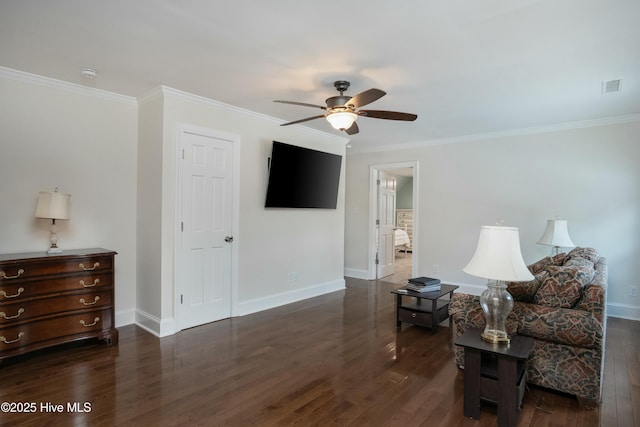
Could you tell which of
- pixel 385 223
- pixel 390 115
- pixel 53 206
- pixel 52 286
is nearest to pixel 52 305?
pixel 52 286

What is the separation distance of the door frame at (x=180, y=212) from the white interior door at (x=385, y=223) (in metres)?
3.28

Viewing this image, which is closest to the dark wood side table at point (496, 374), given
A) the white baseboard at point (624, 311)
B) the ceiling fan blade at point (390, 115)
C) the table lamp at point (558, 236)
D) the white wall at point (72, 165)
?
the ceiling fan blade at point (390, 115)

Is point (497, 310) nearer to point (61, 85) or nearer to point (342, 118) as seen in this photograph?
point (342, 118)

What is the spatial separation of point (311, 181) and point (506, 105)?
2620 millimetres

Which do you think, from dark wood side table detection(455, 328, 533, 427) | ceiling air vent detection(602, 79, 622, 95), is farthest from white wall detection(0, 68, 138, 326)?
ceiling air vent detection(602, 79, 622, 95)

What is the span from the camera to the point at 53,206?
3.12 metres

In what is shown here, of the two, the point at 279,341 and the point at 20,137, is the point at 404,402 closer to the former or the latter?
the point at 279,341

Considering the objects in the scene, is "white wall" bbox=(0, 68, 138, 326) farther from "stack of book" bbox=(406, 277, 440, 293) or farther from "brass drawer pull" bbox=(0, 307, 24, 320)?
"stack of book" bbox=(406, 277, 440, 293)

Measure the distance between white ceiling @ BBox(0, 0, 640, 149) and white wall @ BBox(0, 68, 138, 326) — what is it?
25 centimetres

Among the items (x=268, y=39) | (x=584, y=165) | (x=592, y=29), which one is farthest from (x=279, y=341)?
(x=584, y=165)

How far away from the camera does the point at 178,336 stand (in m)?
3.56

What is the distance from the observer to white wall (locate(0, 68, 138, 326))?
3.18 meters

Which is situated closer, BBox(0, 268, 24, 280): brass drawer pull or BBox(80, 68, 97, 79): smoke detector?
→ BBox(0, 268, 24, 280): brass drawer pull

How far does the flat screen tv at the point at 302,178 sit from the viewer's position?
455 centimetres
